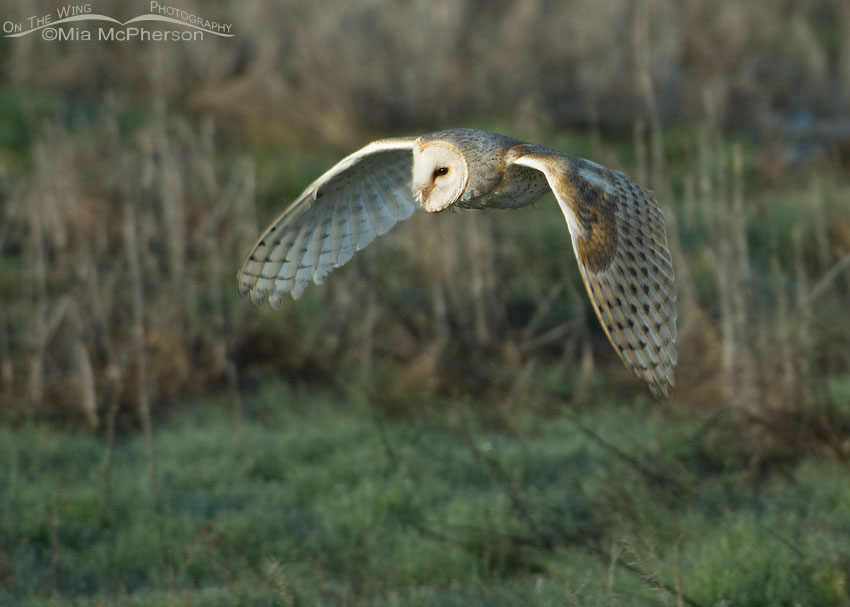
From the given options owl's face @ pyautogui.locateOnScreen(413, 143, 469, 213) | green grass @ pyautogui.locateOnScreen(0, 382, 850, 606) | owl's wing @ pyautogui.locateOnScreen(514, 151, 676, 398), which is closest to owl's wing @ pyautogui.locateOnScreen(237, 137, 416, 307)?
owl's face @ pyautogui.locateOnScreen(413, 143, 469, 213)

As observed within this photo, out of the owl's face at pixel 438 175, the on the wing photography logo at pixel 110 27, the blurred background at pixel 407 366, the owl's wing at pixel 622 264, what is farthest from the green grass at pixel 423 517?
the on the wing photography logo at pixel 110 27

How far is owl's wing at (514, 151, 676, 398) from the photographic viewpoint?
9.84 ft

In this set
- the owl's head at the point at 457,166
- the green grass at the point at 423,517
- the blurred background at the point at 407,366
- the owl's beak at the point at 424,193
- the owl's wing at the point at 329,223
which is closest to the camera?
the owl's head at the point at 457,166

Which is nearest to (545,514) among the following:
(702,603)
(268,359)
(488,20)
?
(702,603)

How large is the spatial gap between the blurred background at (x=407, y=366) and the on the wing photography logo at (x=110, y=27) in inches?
36.5

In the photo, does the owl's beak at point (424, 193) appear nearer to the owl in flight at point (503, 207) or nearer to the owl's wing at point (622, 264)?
the owl in flight at point (503, 207)

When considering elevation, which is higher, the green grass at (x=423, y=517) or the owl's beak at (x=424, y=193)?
the owl's beak at (x=424, y=193)

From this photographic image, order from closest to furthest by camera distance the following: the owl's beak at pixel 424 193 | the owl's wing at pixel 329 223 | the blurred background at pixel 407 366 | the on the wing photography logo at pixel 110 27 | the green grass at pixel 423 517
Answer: the owl's beak at pixel 424 193 → the green grass at pixel 423 517 → the owl's wing at pixel 329 223 → the blurred background at pixel 407 366 → the on the wing photography logo at pixel 110 27

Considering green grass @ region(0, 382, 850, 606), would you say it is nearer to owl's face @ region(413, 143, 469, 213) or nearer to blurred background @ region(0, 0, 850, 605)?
blurred background @ region(0, 0, 850, 605)

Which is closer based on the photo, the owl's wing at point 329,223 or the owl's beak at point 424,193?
the owl's beak at point 424,193

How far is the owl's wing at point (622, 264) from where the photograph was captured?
3.00m

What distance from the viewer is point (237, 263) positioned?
7355 millimetres

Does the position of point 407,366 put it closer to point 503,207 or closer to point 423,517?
point 423,517

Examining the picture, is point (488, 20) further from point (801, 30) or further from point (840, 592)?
point (840, 592)
